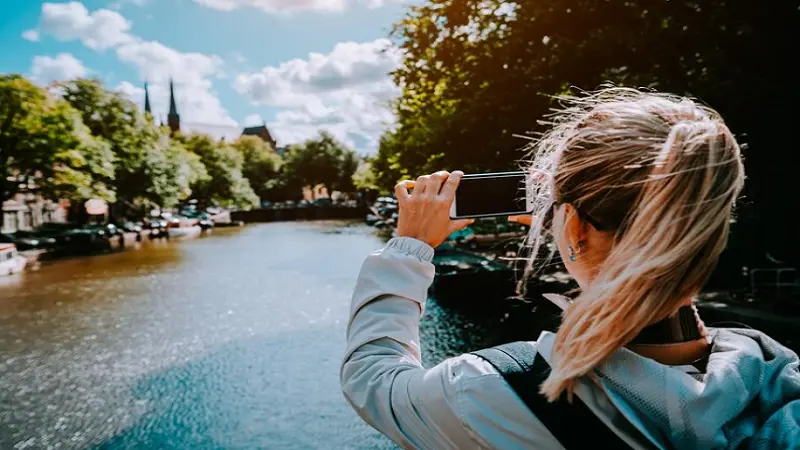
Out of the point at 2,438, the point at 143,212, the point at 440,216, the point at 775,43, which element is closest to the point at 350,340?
the point at 440,216

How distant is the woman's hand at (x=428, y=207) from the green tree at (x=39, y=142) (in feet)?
125

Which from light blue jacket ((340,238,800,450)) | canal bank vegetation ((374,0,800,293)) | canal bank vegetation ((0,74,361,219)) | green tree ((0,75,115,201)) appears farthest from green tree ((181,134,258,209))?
light blue jacket ((340,238,800,450))

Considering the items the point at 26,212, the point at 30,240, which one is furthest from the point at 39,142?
the point at 26,212

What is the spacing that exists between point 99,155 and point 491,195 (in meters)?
43.5

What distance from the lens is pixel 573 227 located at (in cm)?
126

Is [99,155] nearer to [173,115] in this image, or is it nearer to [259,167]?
[259,167]

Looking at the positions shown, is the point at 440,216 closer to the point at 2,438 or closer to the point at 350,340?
the point at 350,340

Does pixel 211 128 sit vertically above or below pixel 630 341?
above

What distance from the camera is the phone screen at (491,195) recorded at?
144 centimetres

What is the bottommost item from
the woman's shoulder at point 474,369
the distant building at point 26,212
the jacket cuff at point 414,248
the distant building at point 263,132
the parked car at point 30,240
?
the parked car at point 30,240

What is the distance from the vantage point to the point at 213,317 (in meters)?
17.3

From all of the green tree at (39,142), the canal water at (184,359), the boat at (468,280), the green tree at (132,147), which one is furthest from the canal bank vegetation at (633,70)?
the green tree at (132,147)

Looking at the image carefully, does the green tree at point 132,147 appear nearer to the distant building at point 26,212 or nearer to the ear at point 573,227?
the distant building at point 26,212

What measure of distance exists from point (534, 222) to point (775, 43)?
11.9m
